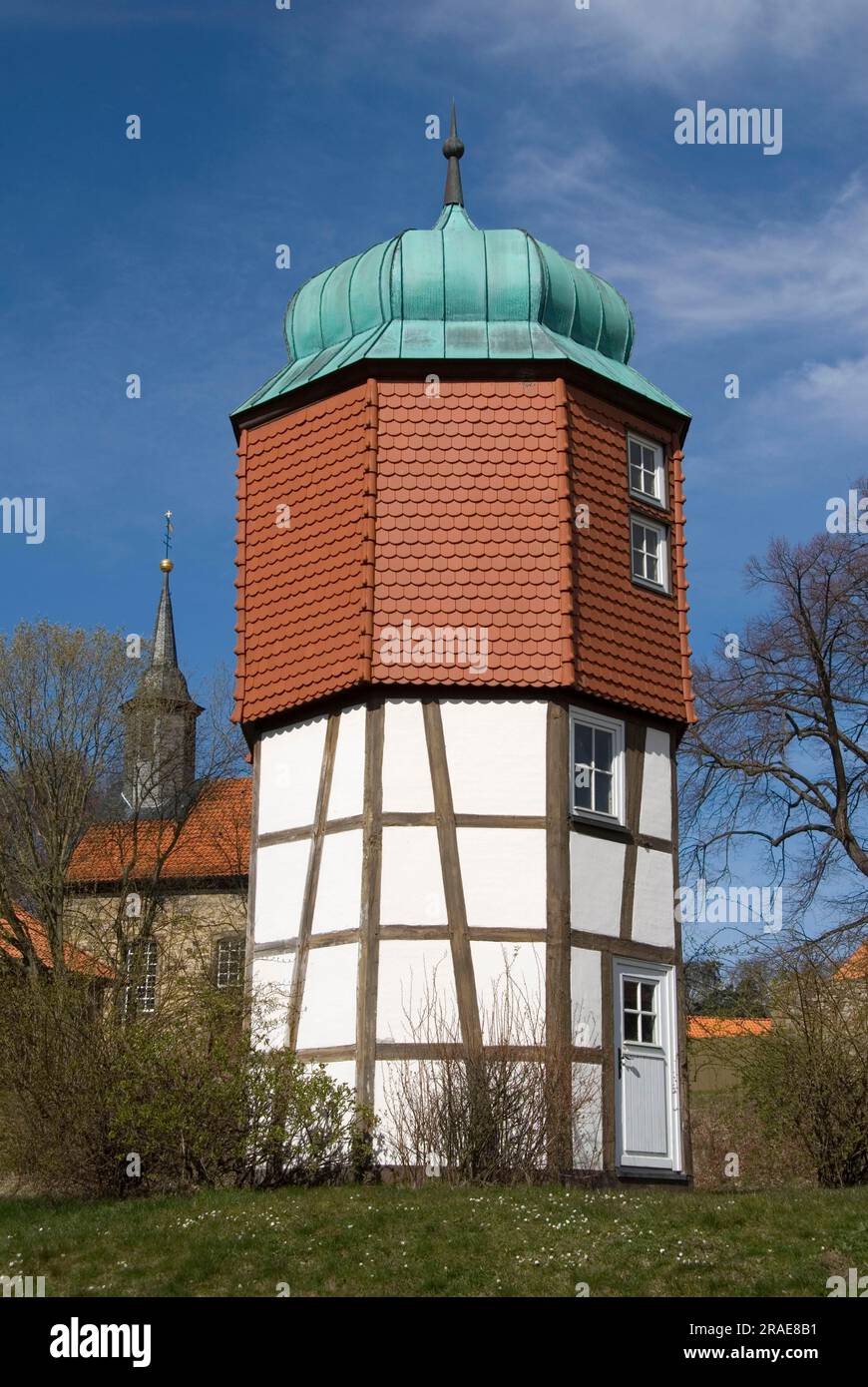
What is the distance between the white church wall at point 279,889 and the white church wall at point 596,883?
9.57 ft

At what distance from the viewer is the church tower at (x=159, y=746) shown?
3020 centimetres

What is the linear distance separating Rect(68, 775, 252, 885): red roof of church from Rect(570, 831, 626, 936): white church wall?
16079 millimetres

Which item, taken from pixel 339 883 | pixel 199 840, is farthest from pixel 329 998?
pixel 199 840

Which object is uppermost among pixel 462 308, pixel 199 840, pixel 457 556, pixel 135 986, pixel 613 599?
pixel 462 308

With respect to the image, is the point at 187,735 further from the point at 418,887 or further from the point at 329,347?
the point at 418,887

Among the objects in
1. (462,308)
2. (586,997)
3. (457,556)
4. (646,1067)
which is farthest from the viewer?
(462,308)

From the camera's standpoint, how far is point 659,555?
65.3 feet

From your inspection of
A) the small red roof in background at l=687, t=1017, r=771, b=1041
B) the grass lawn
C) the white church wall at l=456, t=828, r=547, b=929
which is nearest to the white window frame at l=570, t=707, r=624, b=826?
the white church wall at l=456, t=828, r=547, b=929

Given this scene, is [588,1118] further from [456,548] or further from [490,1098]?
[456,548]

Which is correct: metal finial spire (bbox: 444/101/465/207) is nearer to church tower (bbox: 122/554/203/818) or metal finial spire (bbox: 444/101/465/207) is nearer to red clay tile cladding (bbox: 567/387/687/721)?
red clay tile cladding (bbox: 567/387/687/721)

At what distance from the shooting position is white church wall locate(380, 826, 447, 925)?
1734 centimetres

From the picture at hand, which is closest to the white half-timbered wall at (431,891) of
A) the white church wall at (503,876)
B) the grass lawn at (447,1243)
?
the white church wall at (503,876)

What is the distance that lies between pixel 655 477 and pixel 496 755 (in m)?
4.47
